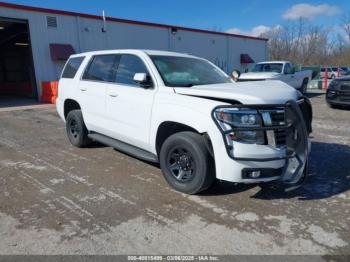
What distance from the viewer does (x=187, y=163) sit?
414 cm

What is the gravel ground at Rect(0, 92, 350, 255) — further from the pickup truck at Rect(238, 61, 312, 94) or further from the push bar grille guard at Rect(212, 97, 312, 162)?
the pickup truck at Rect(238, 61, 312, 94)

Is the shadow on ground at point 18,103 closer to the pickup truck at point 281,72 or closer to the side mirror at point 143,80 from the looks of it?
the pickup truck at point 281,72

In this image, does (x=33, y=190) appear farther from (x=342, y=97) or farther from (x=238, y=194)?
(x=342, y=97)

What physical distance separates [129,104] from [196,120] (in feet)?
4.59

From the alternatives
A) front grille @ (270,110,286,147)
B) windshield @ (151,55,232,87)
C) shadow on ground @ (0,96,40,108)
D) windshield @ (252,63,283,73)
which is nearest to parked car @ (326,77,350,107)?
windshield @ (252,63,283,73)

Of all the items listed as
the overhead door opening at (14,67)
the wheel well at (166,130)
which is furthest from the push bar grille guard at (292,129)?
the overhead door opening at (14,67)

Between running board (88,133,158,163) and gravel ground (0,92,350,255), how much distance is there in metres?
0.34

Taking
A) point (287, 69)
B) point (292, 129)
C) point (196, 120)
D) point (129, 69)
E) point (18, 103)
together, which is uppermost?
point (129, 69)

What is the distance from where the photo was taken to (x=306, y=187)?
442 cm

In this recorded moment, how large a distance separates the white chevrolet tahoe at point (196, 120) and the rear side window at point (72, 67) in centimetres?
79

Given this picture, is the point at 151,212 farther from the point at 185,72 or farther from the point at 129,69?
the point at 129,69

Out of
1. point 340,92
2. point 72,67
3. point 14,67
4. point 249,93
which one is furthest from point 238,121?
point 14,67

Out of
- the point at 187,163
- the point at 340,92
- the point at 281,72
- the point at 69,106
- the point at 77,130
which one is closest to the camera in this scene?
the point at 187,163

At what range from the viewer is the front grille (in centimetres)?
371
